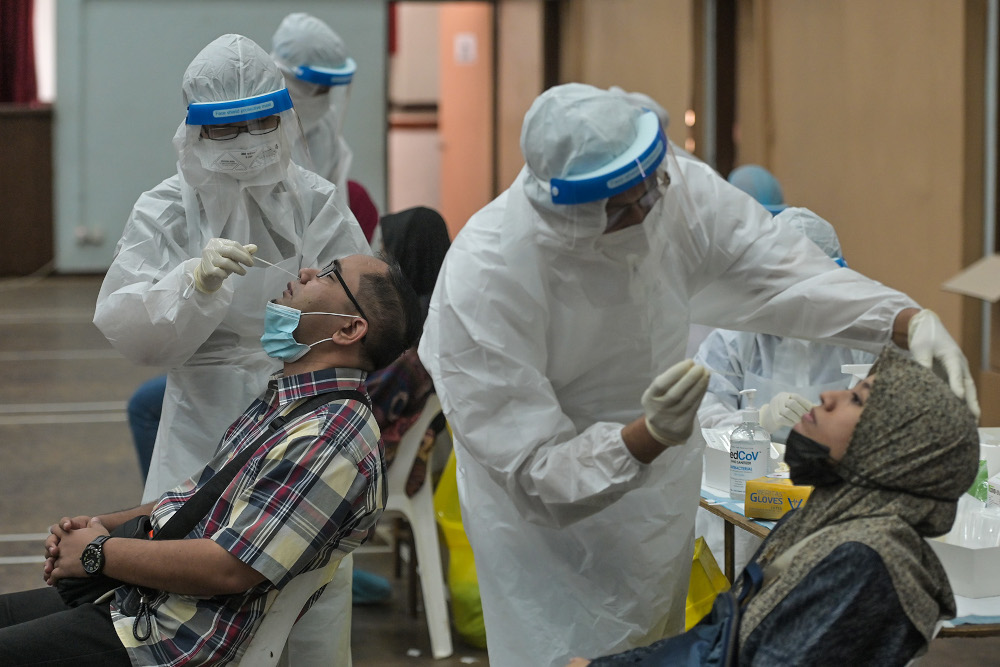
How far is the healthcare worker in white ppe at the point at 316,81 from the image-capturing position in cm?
329

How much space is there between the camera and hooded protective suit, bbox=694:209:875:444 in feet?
7.99

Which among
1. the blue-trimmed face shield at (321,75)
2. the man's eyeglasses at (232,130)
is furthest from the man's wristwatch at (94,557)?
the blue-trimmed face shield at (321,75)

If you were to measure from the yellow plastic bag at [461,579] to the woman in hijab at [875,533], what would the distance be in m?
1.55

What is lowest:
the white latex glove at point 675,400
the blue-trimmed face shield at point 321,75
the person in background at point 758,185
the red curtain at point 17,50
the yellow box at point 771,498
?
the yellow box at point 771,498

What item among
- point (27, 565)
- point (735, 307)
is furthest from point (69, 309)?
point (735, 307)

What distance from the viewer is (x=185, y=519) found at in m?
1.69

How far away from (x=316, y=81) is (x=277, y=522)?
202 centimetres

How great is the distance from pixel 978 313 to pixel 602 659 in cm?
312

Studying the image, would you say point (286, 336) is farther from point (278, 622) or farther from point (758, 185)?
point (758, 185)

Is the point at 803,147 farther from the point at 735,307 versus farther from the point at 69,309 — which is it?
the point at 69,309

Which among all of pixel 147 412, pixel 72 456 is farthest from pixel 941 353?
pixel 72 456

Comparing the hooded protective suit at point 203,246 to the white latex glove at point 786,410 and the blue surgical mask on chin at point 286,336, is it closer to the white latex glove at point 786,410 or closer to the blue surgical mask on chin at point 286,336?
the blue surgical mask on chin at point 286,336

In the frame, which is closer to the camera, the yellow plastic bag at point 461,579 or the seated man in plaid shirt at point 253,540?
the seated man in plaid shirt at point 253,540

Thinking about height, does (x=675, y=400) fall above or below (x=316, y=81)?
below
